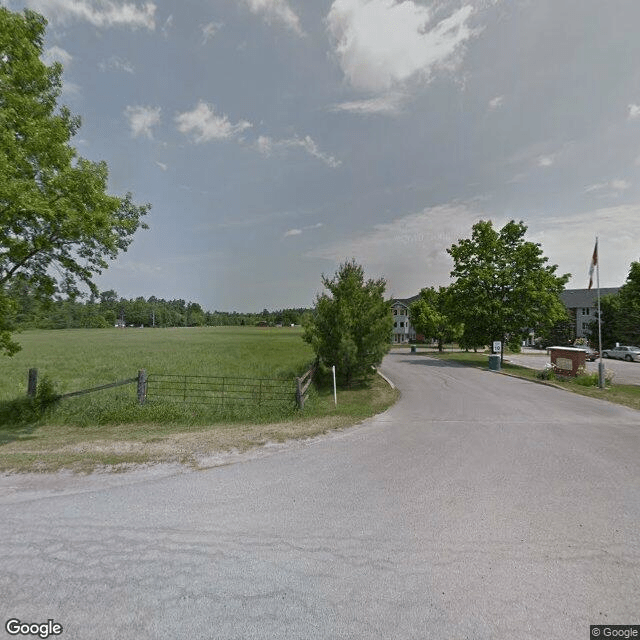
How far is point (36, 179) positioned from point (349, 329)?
1091 centimetres

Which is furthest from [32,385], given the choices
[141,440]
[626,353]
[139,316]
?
[139,316]

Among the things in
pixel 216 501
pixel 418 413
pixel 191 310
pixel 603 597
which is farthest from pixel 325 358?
pixel 191 310

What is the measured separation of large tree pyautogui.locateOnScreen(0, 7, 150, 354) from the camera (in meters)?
6.59

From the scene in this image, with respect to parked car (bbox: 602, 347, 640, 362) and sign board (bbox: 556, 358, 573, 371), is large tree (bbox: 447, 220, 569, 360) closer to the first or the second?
sign board (bbox: 556, 358, 573, 371)

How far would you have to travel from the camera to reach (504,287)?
2586 cm

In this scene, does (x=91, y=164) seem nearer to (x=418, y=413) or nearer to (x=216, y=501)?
(x=216, y=501)

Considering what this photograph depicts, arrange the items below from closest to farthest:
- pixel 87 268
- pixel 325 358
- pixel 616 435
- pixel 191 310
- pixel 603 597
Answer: pixel 603 597
pixel 616 435
pixel 87 268
pixel 325 358
pixel 191 310

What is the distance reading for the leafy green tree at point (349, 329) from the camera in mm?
14016

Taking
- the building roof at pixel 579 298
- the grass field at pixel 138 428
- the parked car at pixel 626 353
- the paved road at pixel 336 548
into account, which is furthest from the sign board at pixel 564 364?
the building roof at pixel 579 298

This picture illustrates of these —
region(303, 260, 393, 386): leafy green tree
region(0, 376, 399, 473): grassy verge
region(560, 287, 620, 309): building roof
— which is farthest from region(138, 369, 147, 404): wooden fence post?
region(560, 287, 620, 309): building roof

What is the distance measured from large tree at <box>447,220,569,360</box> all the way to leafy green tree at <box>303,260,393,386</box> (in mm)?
14736

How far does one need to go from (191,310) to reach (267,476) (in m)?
188

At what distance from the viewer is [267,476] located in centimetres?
531

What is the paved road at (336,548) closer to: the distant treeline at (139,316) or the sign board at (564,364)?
the sign board at (564,364)
